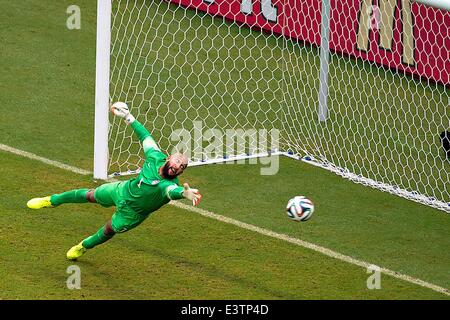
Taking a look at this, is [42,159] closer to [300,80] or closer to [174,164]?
[174,164]

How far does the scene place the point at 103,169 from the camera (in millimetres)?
11977

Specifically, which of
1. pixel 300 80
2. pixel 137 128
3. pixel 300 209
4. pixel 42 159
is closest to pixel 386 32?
pixel 300 80

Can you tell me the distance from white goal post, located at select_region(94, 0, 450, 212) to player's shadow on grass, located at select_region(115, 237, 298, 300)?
6.39ft

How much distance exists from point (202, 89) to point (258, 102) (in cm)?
69

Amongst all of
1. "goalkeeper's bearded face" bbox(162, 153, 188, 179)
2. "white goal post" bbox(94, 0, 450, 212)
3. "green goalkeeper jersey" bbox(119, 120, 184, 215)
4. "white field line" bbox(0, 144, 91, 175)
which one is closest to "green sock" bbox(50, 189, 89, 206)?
"green goalkeeper jersey" bbox(119, 120, 184, 215)

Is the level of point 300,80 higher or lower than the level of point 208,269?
higher

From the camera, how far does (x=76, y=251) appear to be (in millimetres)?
10219

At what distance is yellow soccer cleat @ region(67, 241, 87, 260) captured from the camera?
10.2 meters

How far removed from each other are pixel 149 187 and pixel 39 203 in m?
1.35

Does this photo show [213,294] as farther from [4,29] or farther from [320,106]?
[4,29]

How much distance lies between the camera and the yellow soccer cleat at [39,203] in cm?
1052

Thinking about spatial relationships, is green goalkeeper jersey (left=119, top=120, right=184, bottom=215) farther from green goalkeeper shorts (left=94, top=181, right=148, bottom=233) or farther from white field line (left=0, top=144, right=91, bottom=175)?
white field line (left=0, top=144, right=91, bottom=175)

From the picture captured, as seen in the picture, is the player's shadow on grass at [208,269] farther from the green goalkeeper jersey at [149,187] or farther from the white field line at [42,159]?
the white field line at [42,159]

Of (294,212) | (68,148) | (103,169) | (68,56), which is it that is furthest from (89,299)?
(68,56)
